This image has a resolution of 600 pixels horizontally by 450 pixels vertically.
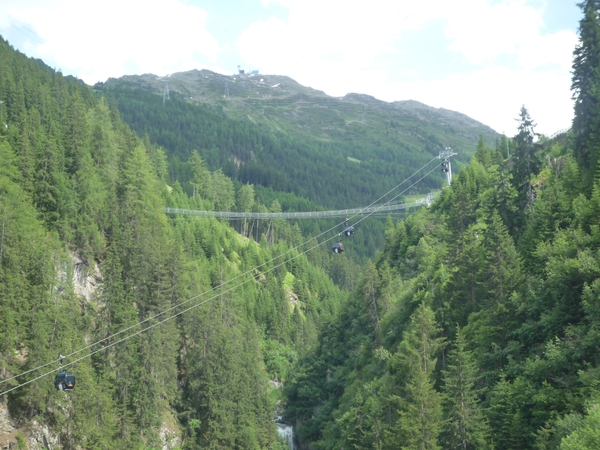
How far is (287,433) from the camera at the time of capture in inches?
3147

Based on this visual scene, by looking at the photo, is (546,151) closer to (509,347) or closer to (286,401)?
(509,347)

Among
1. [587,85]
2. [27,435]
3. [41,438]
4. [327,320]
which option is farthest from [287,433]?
[587,85]

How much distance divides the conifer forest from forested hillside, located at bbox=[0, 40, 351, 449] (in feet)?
0.66

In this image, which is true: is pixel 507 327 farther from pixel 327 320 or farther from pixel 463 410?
pixel 327 320

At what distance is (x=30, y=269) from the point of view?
52719 mm

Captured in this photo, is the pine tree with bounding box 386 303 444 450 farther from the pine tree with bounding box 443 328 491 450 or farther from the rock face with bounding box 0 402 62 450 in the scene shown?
the rock face with bounding box 0 402 62 450

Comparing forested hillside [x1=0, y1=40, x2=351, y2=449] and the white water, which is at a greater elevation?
forested hillside [x1=0, y1=40, x2=351, y2=449]

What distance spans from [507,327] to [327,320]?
42.2 meters

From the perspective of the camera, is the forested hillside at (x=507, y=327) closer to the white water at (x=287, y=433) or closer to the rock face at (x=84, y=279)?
the white water at (x=287, y=433)

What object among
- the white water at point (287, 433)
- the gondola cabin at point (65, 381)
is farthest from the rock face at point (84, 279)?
the gondola cabin at point (65, 381)

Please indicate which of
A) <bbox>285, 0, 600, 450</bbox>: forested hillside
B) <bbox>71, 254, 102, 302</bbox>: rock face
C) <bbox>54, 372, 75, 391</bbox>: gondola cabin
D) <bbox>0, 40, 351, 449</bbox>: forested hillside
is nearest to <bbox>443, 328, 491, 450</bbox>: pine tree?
<bbox>285, 0, 600, 450</bbox>: forested hillside

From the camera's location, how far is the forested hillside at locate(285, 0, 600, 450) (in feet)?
106

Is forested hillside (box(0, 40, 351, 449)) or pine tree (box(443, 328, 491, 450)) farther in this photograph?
forested hillside (box(0, 40, 351, 449))

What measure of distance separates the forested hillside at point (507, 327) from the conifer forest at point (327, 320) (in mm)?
155
